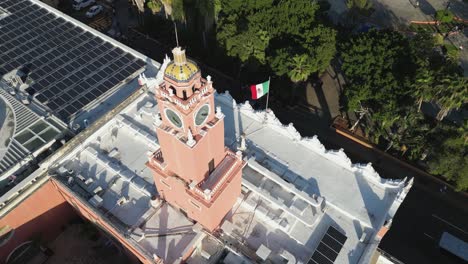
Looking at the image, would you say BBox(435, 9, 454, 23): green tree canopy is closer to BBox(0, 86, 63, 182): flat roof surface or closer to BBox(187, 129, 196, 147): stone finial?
BBox(187, 129, 196, 147): stone finial

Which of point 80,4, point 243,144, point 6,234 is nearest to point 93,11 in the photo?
point 80,4

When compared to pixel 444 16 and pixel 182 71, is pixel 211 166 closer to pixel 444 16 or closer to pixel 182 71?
pixel 182 71

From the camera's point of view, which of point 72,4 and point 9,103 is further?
point 72,4

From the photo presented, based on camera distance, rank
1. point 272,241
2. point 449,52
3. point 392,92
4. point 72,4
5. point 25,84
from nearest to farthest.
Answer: point 272,241
point 25,84
point 392,92
point 449,52
point 72,4

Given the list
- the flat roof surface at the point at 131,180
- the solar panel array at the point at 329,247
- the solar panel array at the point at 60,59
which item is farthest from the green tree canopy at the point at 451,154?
the solar panel array at the point at 60,59

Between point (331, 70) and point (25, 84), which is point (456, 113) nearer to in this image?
point (331, 70)

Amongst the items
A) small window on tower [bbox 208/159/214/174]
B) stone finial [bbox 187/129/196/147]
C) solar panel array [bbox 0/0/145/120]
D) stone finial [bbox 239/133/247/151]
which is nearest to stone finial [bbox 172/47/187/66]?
stone finial [bbox 187/129/196/147]

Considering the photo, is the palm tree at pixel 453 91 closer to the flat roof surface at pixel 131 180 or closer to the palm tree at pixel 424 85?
the palm tree at pixel 424 85

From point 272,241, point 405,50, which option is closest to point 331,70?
point 405,50
